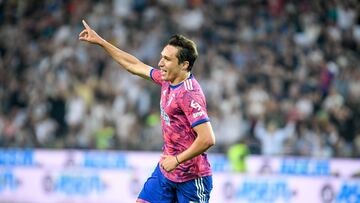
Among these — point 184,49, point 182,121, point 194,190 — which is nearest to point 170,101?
point 182,121

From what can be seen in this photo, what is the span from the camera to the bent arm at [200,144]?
20.4ft

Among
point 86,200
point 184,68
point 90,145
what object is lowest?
point 86,200

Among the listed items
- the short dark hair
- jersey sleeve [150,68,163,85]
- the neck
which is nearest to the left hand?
the neck

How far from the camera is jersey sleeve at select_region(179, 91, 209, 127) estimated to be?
632 centimetres

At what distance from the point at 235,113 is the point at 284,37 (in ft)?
6.32

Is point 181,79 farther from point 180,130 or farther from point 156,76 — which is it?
point 156,76

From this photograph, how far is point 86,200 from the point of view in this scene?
14.0 meters

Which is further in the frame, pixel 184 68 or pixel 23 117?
pixel 23 117

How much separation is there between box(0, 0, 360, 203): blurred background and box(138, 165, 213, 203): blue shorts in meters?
5.24

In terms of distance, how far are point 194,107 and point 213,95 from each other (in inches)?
320

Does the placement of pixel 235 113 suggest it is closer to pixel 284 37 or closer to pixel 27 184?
pixel 284 37

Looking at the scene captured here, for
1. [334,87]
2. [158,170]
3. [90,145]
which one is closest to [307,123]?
[334,87]

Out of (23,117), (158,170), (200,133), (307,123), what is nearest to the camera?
(200,133)

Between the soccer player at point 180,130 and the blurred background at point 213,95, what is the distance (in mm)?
5312
